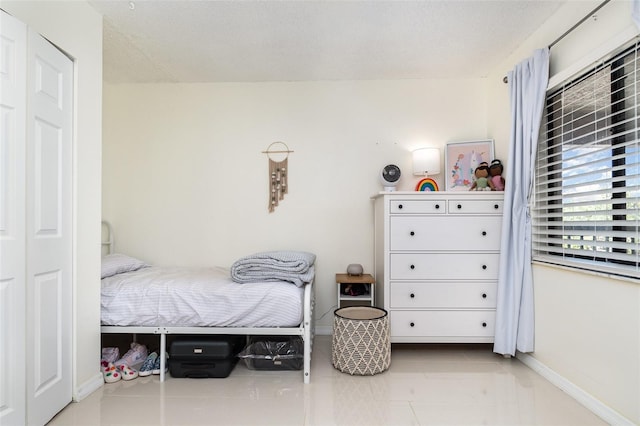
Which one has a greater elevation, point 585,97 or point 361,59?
point 361,59

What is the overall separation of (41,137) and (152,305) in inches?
46.1

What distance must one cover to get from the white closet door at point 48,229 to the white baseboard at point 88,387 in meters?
0.06

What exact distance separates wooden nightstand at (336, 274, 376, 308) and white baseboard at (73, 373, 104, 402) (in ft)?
5.82

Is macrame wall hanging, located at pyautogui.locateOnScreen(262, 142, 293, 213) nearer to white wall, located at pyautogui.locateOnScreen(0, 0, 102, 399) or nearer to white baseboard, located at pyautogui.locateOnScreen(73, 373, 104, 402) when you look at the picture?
white wall, located at pyautogui.locateOnScreen(0, 0, 102, 399)

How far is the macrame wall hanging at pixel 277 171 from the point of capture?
326cm

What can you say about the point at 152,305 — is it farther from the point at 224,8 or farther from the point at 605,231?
the point at 605,231

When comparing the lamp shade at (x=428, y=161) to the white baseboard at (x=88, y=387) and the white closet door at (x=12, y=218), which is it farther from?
the white baseboard at (x=88, y=387)

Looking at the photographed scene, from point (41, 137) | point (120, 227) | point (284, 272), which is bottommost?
point (284, 272)

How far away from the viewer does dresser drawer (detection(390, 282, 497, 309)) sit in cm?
262

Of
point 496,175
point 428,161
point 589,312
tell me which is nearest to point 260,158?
point 428,161

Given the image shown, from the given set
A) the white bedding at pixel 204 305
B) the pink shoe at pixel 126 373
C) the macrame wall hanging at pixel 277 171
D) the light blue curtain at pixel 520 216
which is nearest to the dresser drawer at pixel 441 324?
the light blue curtain at pixel 520 216

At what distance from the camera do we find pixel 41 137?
5.59ft

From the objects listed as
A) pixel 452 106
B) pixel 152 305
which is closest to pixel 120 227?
pixel 152 305

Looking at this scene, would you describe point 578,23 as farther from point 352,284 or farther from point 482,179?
point 352,284
